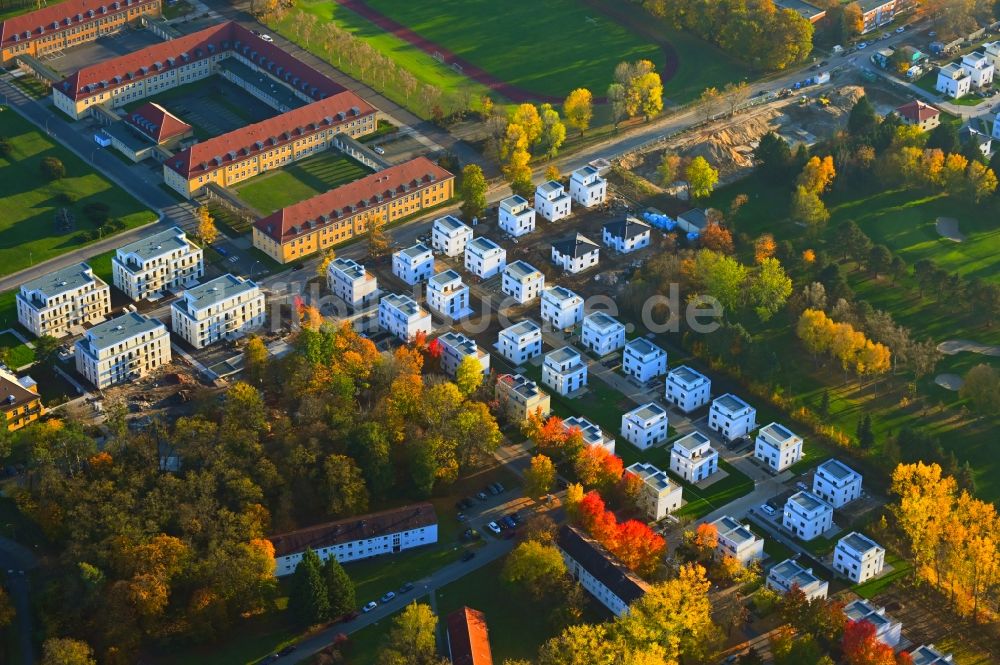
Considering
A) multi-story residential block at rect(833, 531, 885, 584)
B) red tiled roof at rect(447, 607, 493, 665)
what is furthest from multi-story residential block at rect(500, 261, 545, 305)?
red tiled roof at rect(447, 607, 493, 665)

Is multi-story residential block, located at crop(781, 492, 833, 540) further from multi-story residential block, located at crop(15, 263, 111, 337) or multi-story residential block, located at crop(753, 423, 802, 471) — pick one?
multi-story residential block, located at crop(15, 263, 111, 337)

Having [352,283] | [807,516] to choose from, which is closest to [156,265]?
[352,283]

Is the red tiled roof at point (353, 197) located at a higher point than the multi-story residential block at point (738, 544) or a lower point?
higher

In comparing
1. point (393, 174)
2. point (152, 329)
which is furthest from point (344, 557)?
point (393, 174)

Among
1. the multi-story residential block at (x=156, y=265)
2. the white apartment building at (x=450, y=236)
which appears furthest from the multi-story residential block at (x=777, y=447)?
the multi-story residential block at (x=156, y=265)

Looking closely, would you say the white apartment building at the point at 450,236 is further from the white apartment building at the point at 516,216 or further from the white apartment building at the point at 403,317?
the white apartment building at the point at 403,317

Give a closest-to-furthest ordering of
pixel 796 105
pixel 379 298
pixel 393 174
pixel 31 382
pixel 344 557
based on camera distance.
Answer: pixel 344 557
pixel 31 382
pixel 379 298
pixel 393 174
pixel 796 105

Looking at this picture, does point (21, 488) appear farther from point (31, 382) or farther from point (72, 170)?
point (72, 170)
